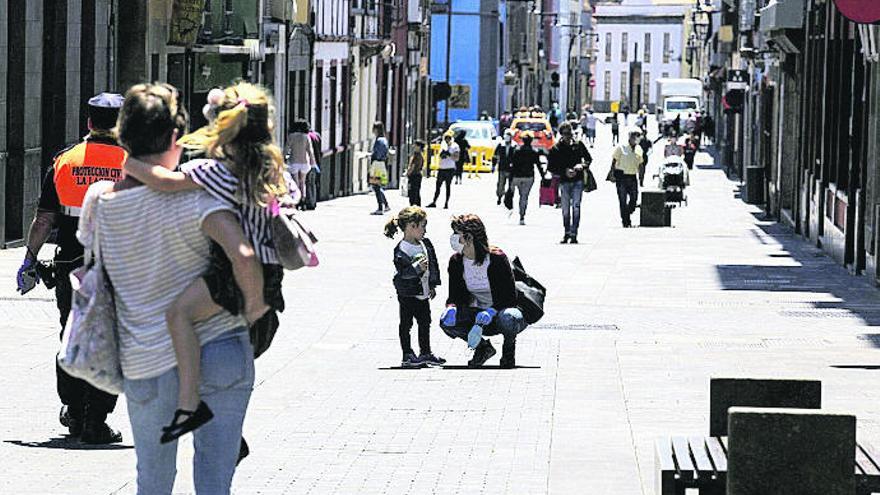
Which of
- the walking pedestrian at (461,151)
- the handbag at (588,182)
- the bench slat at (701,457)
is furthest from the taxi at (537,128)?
the bench slat at (701,457)

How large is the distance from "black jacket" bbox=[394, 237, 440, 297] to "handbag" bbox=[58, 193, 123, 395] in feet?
25.8

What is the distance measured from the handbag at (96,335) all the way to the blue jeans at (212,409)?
0.08m

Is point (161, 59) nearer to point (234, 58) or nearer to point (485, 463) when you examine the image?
point (234, 58)

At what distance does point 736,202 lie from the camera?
47.2 meters

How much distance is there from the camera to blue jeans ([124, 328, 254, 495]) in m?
6.19

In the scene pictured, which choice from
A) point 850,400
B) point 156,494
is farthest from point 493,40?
point 156,494

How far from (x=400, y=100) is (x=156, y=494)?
55302 millimetres

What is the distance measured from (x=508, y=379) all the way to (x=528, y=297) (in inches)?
35.9

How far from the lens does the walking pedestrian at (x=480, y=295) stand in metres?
14.0

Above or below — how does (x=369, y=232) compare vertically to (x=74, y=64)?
below

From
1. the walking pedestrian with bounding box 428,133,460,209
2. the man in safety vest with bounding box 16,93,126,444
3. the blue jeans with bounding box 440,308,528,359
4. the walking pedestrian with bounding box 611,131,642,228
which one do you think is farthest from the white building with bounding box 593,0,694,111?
the man in safety vest with bounding box 16,93,126,444

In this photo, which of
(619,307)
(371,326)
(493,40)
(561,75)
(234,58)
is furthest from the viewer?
(561,75)

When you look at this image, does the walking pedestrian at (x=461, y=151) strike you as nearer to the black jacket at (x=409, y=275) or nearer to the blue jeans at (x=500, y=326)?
the black jacket at (x=409, y=275)

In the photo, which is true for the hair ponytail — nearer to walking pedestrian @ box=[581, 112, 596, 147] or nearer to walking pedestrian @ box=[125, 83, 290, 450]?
walking pedestrian @ box=[125, 83, 290, 450]
